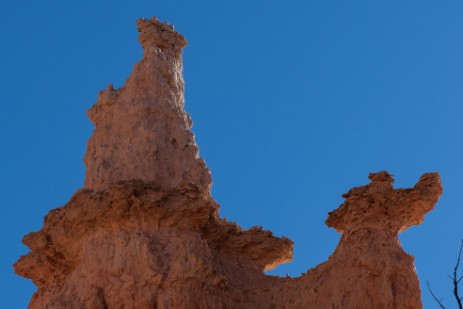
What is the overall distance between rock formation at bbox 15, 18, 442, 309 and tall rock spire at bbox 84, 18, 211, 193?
0.03 m

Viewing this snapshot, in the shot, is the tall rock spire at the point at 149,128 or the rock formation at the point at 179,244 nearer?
the rock formation at the point at 179,244

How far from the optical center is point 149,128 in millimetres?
16688

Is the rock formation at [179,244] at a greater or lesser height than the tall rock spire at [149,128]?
lesser

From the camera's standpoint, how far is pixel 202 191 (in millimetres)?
16094

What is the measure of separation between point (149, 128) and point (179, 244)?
3259 millimetres

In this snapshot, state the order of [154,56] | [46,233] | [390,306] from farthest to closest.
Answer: [154,56] < [46,233] < [390,306]

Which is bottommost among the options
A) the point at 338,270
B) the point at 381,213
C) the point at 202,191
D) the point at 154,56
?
the point at 338,270

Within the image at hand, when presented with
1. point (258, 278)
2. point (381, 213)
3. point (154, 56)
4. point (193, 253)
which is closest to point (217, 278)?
point (193, 253)

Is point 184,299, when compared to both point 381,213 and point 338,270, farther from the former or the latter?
point 381,213

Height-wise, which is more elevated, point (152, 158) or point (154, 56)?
point (154, 56)

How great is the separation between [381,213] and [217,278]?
321 cm

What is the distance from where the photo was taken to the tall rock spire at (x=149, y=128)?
16.2 meters

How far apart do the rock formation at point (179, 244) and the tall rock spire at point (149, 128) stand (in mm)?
31

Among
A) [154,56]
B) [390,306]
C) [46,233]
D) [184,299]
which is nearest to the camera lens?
[390,306]
